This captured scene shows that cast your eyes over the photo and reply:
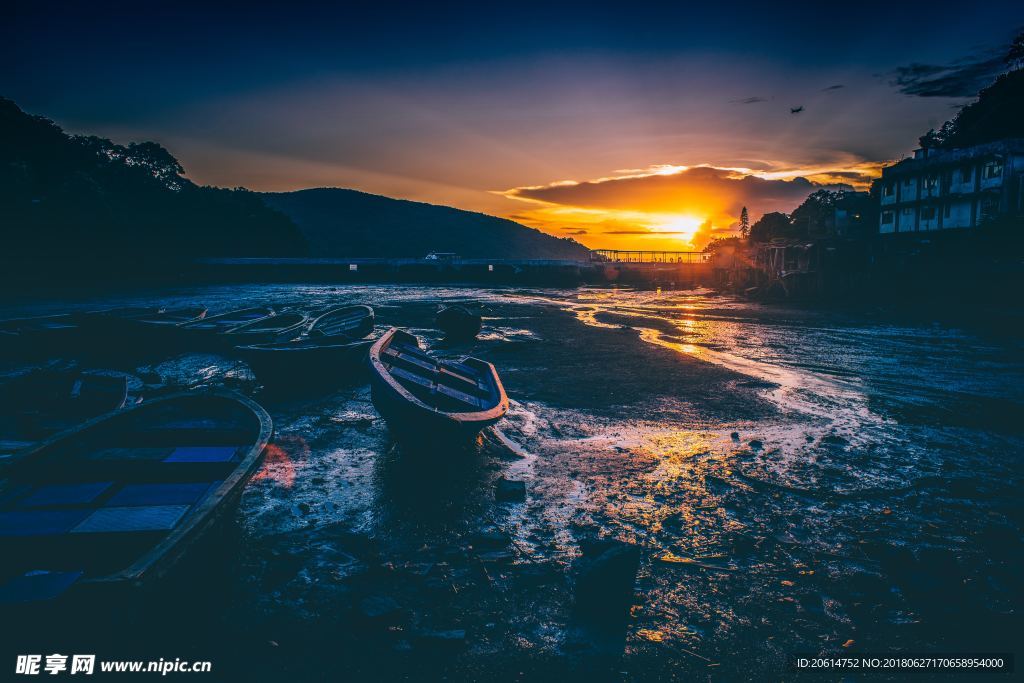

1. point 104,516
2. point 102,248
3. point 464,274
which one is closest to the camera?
point 104,516

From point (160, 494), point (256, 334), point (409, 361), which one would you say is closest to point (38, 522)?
point (160, 494)

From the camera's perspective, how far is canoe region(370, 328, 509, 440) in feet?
19.7

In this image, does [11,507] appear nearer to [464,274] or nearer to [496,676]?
[496,676]

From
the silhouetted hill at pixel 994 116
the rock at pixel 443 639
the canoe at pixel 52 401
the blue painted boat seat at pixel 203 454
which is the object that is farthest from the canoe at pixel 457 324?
the silhouetted hill at pixel 994 116

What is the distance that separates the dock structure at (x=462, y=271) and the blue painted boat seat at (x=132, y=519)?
179 ft

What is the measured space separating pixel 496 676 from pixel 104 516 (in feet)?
11.6

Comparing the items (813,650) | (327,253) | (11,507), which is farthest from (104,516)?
(327,253)

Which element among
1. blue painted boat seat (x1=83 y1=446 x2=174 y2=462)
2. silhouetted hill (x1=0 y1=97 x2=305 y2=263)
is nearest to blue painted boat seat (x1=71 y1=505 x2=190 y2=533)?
blue painted boat seat (x1=83 y1=446 x2=174 y2=462)

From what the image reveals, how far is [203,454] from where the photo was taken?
214 inches

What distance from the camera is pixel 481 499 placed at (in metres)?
6.13

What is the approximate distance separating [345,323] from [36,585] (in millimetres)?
14050

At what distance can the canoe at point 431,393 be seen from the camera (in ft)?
19.7

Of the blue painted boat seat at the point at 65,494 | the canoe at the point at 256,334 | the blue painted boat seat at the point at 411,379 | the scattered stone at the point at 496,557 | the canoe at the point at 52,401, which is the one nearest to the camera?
the blue painted boat seat at the point at 65,494

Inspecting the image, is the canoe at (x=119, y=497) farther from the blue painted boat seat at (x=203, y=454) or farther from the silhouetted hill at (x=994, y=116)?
the silhouetted hill at (x=994, y=116)
